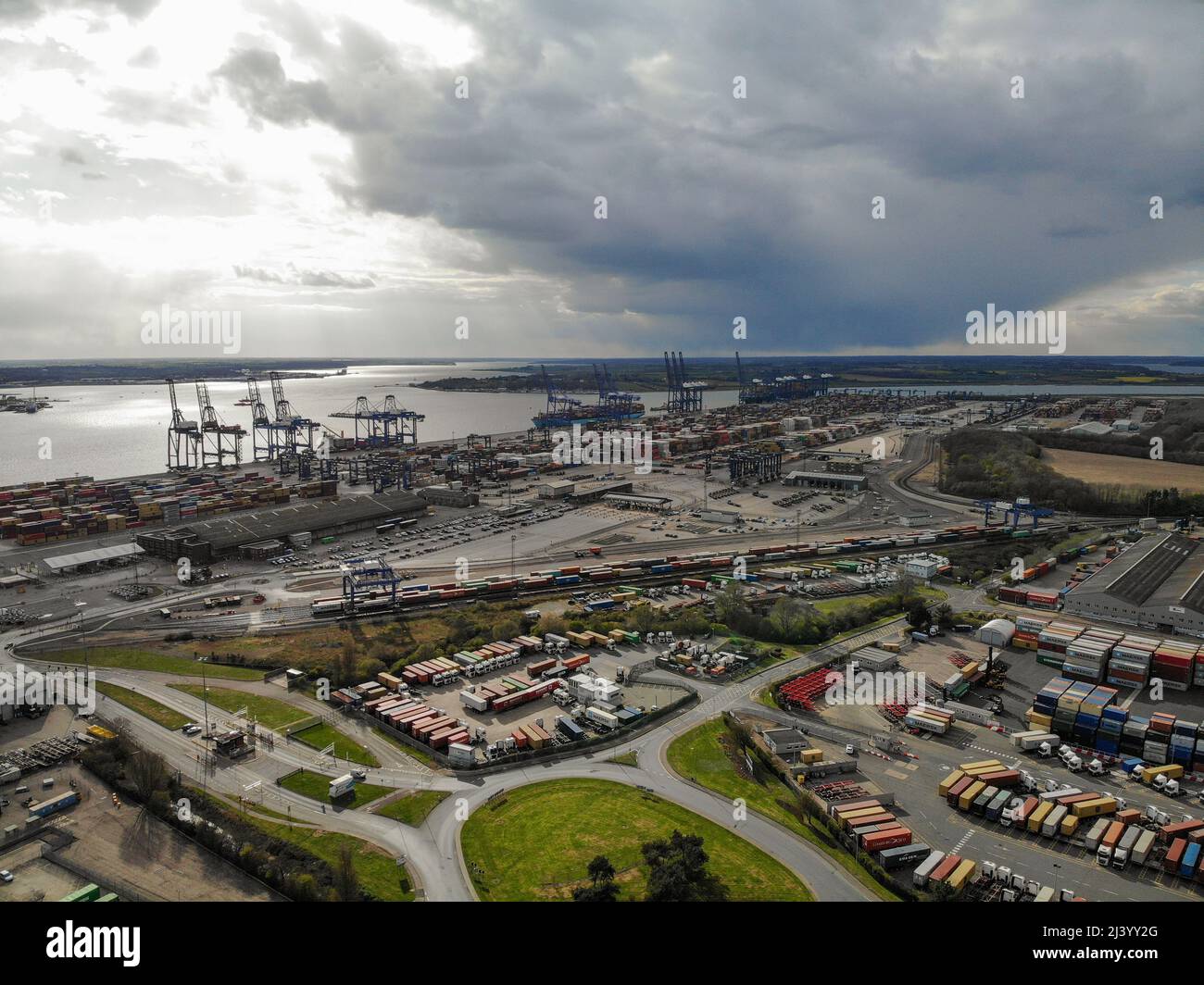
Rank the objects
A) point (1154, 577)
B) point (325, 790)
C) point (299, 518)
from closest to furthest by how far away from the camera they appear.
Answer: point (325, 790) → point (1154, 577) → point (299, 518)

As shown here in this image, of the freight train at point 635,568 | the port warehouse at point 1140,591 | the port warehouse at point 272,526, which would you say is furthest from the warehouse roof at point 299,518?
the port warehouse at point 1140,591

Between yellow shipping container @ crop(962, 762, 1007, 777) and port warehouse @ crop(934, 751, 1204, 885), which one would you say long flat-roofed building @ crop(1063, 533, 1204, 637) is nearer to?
port warehouse @ crop(934, 751, 1204, 885)

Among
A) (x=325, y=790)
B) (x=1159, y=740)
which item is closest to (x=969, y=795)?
(x=1159, y=740)

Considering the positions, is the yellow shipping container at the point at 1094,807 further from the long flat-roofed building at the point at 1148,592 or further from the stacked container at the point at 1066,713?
the long flat-roofed building at the point at 1148,592

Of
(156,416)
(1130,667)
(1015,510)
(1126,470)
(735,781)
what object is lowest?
(735,781)

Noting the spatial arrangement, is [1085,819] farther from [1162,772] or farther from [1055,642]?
[1055,642]

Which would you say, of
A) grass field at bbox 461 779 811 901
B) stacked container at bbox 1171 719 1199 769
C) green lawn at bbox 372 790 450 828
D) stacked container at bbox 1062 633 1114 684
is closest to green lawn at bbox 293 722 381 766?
green lawn at bbox 372 790 450 828
